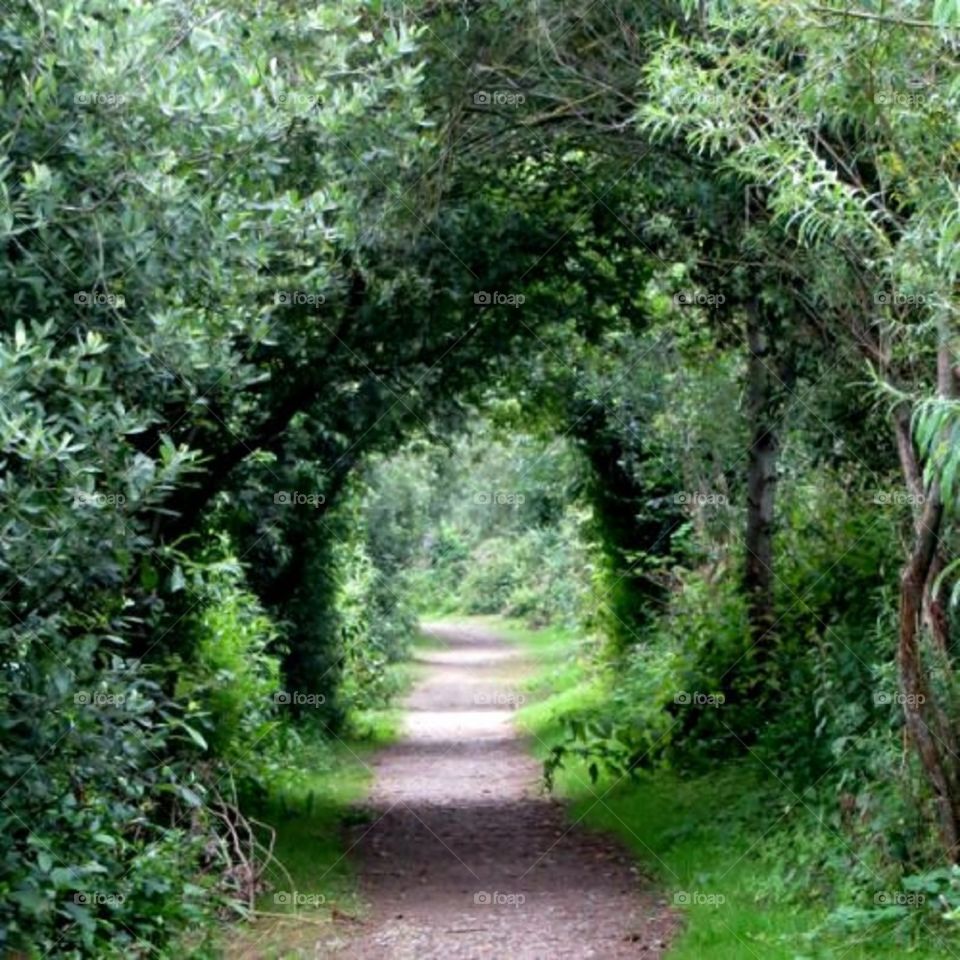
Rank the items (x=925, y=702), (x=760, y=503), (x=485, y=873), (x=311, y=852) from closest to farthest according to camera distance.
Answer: (x=925, y=702) < (x=485, y=873) < (x=311, y=852) < (x=760, y=503)

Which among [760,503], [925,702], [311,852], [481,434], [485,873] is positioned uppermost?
[481,434]

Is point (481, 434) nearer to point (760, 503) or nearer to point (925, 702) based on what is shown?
point (760, 503)

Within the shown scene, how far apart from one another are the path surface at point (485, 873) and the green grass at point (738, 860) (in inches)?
11.6

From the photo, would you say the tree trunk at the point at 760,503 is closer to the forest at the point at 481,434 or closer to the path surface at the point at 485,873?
the forest at the point at 481,434

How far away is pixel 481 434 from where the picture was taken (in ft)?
70.9

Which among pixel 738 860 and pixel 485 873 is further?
pixel 485 873

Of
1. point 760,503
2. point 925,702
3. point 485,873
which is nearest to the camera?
point 925,702

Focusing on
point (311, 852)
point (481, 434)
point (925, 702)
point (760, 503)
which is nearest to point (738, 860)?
point (925, 702)

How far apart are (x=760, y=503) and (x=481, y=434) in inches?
282

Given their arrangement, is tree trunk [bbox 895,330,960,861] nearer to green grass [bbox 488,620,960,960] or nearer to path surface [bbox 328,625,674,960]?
green grass [bbox 488,620,960,960]

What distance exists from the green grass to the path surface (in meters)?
0.29

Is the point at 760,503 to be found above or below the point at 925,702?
above

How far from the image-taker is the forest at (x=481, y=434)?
5949 millimetres

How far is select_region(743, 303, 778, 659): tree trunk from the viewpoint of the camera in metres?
14.4
